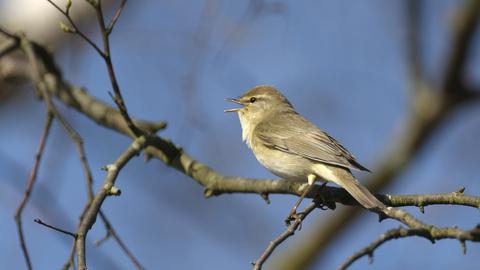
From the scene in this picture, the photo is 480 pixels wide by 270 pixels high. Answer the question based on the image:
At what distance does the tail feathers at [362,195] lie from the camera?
2459mm

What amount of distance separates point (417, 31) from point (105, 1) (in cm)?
432

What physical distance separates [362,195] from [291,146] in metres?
1.27

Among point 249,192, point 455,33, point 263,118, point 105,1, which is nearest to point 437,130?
point 455,33

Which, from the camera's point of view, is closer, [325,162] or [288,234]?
[288,234]

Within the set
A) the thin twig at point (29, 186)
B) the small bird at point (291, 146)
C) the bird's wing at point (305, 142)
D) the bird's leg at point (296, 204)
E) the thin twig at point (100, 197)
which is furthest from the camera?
the bird's wing at point (305, 142)

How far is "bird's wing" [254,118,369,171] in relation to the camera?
3.47 metres

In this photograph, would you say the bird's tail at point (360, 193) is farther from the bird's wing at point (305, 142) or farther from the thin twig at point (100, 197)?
the thin twig at point (100, 197)

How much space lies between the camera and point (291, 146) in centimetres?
384

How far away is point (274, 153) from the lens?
12.7ft

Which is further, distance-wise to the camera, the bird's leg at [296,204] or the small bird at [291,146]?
the small bird at [291,146]

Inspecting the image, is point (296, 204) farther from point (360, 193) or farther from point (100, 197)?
point (100, 197)

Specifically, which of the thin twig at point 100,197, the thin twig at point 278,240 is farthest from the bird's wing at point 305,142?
the thin twig at point 100,197

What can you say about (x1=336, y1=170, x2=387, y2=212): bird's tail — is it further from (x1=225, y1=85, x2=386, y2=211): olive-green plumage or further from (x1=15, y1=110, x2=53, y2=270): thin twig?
(x1=15, y1=110, x2=53, y2=270): thin twig

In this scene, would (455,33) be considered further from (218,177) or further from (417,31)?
(218,177)
